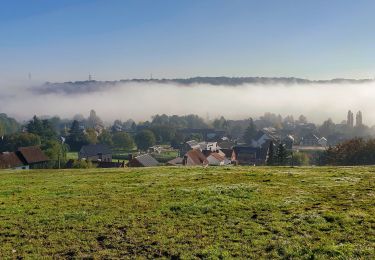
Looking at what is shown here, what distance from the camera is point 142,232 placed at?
1816 centimetres

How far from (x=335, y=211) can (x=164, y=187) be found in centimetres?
1303

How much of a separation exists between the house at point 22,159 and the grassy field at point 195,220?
220 ft

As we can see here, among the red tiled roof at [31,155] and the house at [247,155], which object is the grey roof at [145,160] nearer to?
the red tiled roof at [31,155]

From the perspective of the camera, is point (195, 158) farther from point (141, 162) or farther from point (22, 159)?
point (22, 159)

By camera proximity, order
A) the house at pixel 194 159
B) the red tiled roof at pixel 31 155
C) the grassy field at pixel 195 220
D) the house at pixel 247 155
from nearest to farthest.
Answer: the grassy field at pixel 195 220 → the red tiled roof at pixel 31 155 → the house at pixel 194 159 → the house at pixel 247 155

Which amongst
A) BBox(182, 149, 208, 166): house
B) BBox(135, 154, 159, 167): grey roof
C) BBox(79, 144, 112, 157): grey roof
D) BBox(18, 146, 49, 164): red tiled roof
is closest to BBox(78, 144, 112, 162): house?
BBox(79, 144, 112, 157): grey roof

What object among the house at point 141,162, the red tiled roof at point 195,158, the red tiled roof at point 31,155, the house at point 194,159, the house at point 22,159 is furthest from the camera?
the red tiled roof at point 195,158

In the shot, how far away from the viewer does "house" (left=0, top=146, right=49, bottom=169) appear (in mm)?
91662

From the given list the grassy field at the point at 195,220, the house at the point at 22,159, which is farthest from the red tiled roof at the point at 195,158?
the grassy field at the point at 195,220

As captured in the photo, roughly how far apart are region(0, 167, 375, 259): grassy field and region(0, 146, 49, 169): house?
220ft

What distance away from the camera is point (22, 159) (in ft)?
312

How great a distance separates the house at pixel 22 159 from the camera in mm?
91662

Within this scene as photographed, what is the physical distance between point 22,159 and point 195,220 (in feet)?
281

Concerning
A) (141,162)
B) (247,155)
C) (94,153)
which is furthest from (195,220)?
(247,155)
